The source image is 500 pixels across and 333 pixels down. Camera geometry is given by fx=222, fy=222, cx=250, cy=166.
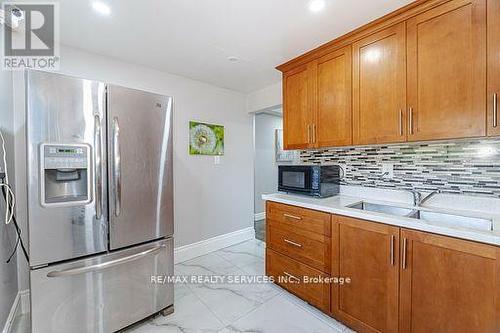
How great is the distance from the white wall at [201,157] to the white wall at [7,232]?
50 centimetres

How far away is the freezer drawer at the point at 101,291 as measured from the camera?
4.26 ft

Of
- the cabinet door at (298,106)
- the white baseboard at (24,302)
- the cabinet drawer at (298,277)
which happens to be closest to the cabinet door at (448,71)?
the cabinet door at (298,106)

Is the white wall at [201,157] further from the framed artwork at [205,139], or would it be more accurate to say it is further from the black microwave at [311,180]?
the black microwave at [311,180]

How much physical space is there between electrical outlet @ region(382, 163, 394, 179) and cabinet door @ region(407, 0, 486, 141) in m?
0.48

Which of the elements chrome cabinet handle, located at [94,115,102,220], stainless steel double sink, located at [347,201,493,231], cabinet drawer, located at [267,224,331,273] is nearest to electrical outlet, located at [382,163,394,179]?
stainless steel double sink, located at [347,201,493,231]

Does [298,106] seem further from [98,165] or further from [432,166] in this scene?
[98,165]

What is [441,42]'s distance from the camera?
138 centimetres

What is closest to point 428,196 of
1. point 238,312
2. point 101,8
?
point 238,312

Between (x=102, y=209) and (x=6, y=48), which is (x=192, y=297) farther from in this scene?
(x=6, y=48)

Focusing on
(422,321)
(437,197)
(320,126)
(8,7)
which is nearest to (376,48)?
(320,126)

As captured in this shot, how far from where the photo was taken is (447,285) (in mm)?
1183

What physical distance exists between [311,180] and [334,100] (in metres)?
0.74

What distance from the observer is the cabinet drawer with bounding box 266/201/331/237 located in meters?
1.74

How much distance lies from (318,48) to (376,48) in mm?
504
